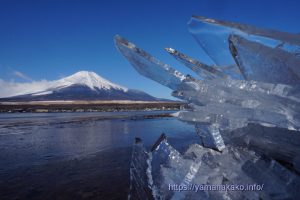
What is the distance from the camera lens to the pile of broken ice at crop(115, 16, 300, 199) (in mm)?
2033

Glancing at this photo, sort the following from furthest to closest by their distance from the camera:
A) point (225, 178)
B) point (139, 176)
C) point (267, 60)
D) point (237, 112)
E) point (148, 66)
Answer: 1. point (139, 176)
2. point (148, 66)
3. point (225, 178)
4. point (237, 112)
5. point (267, 60)

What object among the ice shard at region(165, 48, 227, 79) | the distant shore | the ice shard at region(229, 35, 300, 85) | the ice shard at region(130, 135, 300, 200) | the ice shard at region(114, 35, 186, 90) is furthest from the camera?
the distant shore

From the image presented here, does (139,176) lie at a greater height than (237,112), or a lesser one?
lesser

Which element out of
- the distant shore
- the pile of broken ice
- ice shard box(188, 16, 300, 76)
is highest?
ice shard box(188, 16, 300, 76)

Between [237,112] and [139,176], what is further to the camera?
[139,176]

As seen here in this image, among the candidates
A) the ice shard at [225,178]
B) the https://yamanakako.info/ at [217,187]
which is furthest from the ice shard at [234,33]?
the https://yamanakako.info/ at [217,187]

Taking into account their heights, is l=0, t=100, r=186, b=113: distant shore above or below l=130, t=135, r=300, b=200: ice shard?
below

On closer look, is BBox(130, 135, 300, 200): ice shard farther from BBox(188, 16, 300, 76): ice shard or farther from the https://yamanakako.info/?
BBox(188, 16, 300, 76): ice shard

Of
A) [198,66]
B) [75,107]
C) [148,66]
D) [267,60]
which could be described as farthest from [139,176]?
[75,107]

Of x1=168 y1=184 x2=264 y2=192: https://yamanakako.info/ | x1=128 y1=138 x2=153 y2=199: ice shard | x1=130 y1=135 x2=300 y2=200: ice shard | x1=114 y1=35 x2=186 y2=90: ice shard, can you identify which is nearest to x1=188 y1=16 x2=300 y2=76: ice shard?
x1=114 y1=35 x2=186 y2=90: ice shard

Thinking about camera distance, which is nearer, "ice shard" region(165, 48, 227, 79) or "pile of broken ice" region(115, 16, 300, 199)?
"pile of broken ice" region(115, 16, 300, 199)

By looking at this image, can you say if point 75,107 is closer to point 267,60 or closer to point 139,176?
point 139,176

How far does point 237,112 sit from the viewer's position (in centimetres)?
223

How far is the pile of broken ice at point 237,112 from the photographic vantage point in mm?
2033
